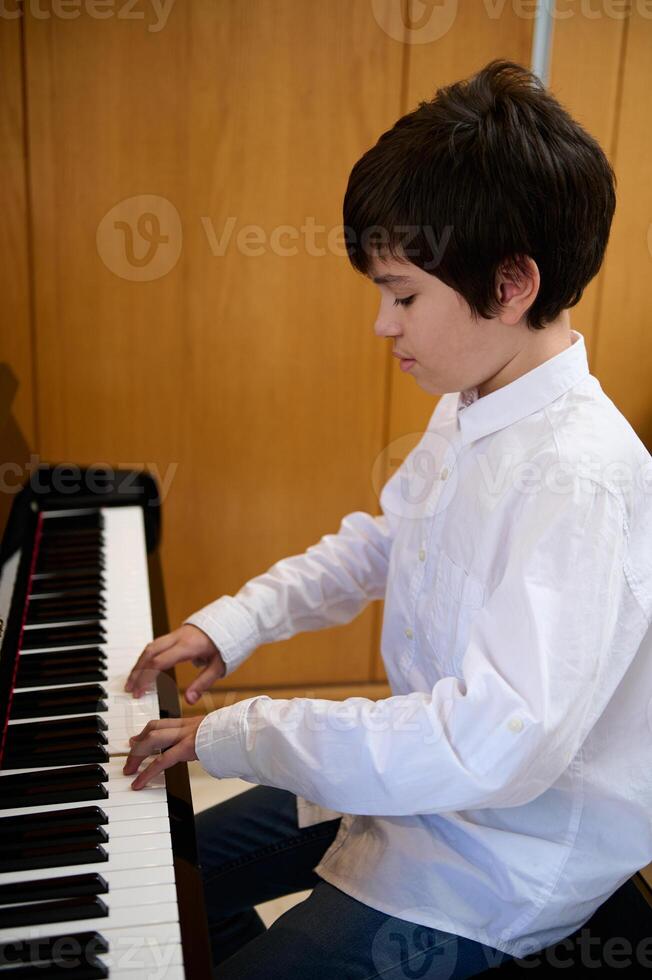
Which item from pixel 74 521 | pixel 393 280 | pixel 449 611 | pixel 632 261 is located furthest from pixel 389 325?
pixel 632 261

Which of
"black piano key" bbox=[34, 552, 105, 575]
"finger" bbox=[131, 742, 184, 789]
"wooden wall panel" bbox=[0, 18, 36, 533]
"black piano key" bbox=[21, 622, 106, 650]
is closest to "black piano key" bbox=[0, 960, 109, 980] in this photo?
"finger" bbox=[131, 742, 184, 789]

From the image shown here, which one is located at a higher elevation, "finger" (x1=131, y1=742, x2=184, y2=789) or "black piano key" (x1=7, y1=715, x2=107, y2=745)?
"finger" (x1=131, y1=742, x2=184, y2=789)

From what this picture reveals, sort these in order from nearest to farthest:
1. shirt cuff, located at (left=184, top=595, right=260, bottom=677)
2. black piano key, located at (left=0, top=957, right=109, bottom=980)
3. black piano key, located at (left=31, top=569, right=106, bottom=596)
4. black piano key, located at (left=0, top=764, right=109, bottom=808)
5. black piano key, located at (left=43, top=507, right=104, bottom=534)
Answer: black piano key, located at (left=0, top=957, right=109, bottom=980), black piano key, located at (left=0, top=764, right=109, bottom=808), shirt cuff, located at (left=184, top=595, right=260, bottom=677), black piano key, located at (left=31, top=569, right=106, bottom=596), black piano key, located at (left=43, top=507, right=104, bottom=534)

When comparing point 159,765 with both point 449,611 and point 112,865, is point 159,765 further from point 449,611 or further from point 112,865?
point 449,611

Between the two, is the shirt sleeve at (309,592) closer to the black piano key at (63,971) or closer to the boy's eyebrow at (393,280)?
the boy's eyebrow at (393,280)

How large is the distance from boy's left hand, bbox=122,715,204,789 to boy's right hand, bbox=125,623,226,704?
156mm

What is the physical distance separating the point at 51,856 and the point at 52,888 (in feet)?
0.12

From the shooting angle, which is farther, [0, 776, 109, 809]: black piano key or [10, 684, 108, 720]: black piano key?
[10, 684, 108, 720]: black piano key

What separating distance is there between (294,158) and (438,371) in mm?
1397

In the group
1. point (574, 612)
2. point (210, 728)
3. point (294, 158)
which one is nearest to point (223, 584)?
point (294, 158)

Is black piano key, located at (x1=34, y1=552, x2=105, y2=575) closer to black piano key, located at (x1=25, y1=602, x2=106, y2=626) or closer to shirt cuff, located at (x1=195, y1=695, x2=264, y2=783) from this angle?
black piano key, located at (x1=25, y1=602, x2=106, y2=626)

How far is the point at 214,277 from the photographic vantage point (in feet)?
7.60

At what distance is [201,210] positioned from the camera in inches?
89.4

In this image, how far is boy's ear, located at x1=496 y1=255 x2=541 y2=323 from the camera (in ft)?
3.25
